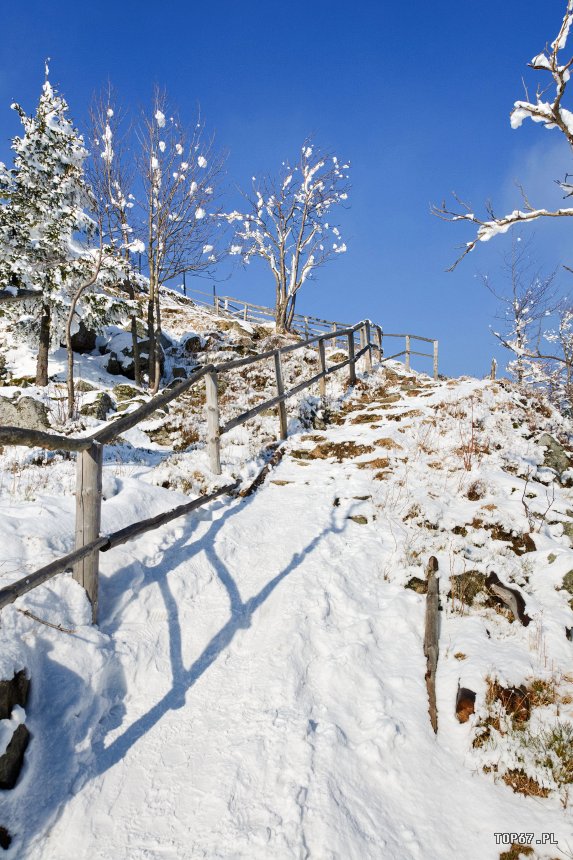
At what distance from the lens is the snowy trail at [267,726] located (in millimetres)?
2375

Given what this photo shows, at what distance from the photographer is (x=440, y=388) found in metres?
12.2

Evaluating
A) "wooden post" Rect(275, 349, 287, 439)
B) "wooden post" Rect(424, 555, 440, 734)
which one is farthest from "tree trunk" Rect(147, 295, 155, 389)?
"wooden post" Rect(424, 555, 440, 734)

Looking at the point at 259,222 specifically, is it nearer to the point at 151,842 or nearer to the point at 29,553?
the point at 29,553

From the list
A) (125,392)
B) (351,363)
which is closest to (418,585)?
(351,363)

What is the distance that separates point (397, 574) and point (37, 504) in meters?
3.52

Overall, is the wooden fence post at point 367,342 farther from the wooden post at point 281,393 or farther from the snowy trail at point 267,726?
the snowy trail at point 267,726

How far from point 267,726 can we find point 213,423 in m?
4.14

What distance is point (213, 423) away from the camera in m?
6.45

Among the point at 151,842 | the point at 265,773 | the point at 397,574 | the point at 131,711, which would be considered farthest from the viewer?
the point at 397,574

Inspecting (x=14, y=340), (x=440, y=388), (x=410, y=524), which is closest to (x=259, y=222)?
(x=14, y=340)

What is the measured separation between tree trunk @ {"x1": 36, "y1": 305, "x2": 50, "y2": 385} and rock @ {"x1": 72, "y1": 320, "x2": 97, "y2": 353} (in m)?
2.51

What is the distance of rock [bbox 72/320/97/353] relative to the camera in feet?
63.5

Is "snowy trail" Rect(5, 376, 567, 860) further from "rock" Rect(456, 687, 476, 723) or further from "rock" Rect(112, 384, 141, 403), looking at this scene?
"rock" Rect(112, 384, 141, 403)

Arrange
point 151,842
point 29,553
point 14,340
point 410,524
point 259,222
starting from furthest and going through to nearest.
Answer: point 259,222
point 14,340
point 410,524
point 29,553
point 151,842
